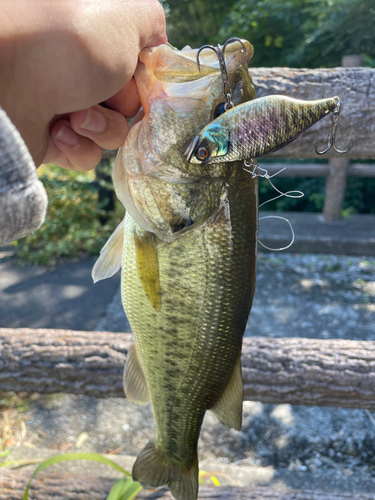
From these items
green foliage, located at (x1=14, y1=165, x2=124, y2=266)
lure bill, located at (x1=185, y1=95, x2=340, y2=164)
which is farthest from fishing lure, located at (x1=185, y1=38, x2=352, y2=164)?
green foliage, located at (x1=14, y1=165, x2=124, y2=266)

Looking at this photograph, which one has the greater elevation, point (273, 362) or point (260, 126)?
point (260, 126)

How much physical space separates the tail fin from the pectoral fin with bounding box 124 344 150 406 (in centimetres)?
22

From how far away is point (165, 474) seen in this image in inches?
51.2

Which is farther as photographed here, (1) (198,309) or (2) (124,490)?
(2) (124,490)

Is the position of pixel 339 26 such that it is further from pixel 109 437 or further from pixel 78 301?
pixel 109 437

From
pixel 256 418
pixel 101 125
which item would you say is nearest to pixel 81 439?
pixel 256 418

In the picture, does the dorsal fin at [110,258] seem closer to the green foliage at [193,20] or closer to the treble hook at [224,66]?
the treble hook at [224,66]

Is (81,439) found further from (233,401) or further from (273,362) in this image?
(233,401)

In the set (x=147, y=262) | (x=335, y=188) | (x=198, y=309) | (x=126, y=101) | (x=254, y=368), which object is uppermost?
(x=126, y=101)

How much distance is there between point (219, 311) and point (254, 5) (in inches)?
303

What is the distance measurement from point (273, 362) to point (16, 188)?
145 cm

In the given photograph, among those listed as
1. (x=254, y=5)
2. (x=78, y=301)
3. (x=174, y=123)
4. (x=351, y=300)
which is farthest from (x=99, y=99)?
Result: (x=254, y=5)

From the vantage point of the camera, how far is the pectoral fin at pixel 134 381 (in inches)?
49.9

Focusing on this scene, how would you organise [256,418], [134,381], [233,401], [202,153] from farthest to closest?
[256,418] → [134,381] → [233,401] → [202,153]
